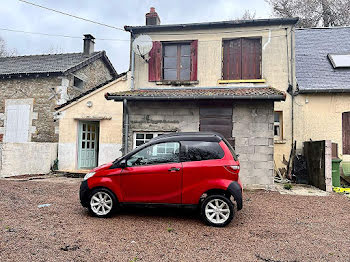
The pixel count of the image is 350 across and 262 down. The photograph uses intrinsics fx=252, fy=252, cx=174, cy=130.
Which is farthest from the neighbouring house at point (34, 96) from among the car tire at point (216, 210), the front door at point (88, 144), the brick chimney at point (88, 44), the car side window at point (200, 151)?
Answer: the car tire at point (216, 210)

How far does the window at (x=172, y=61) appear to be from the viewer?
962 centimetres

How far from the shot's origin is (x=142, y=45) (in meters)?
9.23

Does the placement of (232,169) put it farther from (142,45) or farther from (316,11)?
(316,11)

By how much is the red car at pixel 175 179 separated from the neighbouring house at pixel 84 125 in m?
5.83

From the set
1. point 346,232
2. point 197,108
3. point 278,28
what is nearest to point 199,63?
point 197,108

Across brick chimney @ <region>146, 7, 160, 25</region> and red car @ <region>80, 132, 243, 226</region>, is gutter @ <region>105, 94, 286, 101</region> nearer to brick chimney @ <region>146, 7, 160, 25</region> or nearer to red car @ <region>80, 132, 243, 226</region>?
red car @ <region>80, 132, 243, 226</region>

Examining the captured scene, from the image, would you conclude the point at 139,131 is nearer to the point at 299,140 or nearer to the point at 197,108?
the point at 197,108

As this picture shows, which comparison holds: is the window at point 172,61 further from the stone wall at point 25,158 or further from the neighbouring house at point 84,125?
the stone wall at point 25,158

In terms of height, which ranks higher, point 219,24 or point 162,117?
point 219,24

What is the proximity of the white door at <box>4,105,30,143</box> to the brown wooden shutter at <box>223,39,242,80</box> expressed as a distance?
9734mm

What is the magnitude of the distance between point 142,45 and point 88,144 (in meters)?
5.28

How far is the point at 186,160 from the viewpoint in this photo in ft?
15.2

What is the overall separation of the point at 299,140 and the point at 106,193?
7694 mm

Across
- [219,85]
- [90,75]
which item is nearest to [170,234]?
[219,85]
